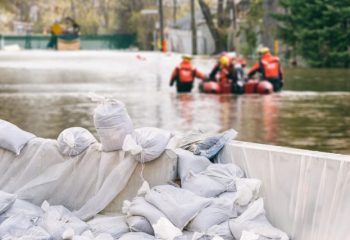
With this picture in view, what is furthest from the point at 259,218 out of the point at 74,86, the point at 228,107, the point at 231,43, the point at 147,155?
the point at 231,43

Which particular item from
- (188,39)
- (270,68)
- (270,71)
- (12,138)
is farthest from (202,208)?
(188,39)

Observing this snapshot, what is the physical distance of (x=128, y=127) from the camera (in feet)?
24.5

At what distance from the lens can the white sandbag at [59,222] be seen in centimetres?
679

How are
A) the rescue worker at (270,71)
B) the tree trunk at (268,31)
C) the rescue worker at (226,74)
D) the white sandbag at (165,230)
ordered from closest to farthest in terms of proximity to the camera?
the white sandbag at (165,230)
the rescue worker at (226,74)
the rescue worker at (270,71)
the tree trunk at (268,31)

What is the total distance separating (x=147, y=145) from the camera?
729 cm

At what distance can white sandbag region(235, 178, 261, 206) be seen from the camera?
22.1ft

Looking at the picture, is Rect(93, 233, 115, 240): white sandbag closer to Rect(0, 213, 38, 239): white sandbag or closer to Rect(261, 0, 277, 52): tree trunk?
Rect(0, 213, 38, 239): white sandbag

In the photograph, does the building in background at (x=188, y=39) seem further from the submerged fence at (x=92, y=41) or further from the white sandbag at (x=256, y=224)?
the white sandbag at (x=256, y=224)

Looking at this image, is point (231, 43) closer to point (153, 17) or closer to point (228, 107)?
point (153, 17)

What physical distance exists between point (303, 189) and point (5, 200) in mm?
2039

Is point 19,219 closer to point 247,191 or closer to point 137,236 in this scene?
point 137,236

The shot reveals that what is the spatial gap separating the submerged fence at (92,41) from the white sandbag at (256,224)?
94192 millimetres

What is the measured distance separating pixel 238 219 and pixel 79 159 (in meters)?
1.56

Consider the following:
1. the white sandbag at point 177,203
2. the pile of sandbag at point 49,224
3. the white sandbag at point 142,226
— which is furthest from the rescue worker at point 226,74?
the white sandbag at point 142,226
